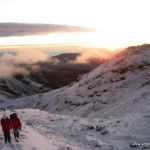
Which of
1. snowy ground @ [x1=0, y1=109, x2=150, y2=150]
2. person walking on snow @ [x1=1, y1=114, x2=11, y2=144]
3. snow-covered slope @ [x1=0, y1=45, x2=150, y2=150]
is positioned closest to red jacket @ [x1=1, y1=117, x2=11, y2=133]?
person walking on snow @ [x1=1, y1=114, x2=11, y2=144]

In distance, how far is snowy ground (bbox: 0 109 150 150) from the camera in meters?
22.0

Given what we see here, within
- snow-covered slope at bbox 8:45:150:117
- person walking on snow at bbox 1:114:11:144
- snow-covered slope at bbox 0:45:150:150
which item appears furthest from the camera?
snow-covered slope at bbox 8:45:150:117

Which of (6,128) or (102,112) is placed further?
(102,112)

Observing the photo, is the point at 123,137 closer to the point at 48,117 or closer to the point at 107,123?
the point at 107,123

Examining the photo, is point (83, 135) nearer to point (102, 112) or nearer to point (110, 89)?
point (102, 112)

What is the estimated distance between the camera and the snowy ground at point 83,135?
22016mm

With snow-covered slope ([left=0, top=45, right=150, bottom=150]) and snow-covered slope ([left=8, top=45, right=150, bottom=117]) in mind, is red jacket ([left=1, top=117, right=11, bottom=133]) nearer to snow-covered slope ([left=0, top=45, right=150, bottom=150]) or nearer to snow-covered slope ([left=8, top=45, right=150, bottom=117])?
snow-covered slope ([left=0, top=45, right=150, bottom=150])

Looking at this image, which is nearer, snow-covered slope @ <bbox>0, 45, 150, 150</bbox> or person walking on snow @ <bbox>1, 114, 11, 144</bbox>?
person walking on snow @ <bbox>1, 114, 11, 144</bbox>

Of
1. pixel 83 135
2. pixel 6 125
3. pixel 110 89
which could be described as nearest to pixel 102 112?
pixel 110 89

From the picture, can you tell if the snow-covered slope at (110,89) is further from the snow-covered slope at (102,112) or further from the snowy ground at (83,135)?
the snowy ground at (83,135)

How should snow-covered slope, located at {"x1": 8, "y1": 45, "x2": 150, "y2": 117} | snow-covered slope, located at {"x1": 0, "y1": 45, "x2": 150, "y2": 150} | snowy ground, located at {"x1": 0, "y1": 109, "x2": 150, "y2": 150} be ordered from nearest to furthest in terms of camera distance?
snowy ground, located at {"x1": 0, "y1": 109, "x2": 150, "y2": 150} < snow-covered slope, located at {"x1": 0, "y1": 45, "x2": 150, "y2": 150} < snow-covered slope, located at {"x1": 8, "y1": 45, "x2": 150, "y2": 117}

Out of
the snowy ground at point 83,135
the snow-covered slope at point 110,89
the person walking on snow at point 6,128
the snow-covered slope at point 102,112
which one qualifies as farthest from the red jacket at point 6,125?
the snow-covered slope at point 110,89

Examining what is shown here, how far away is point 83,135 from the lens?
90.9ft

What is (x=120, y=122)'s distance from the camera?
31953mm
